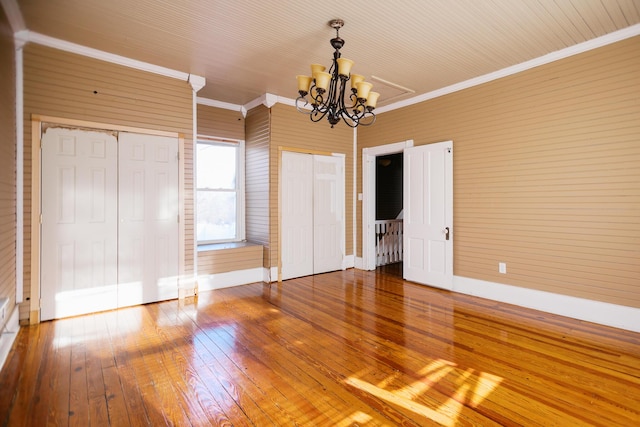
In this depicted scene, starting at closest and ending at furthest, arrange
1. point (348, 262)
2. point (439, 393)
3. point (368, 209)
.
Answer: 1. point (439, 393)
2. point (368, 209)
3. point (348, 262)

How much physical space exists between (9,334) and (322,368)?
2989 mm

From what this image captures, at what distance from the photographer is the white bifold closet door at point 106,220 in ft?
12.1

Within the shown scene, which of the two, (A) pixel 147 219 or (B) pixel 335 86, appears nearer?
(B) pixel 335 86

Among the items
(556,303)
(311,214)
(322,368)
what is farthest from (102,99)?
(556,303)

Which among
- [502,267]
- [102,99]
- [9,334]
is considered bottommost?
[9,334]

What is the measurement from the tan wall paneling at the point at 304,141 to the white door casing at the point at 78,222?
2.26m

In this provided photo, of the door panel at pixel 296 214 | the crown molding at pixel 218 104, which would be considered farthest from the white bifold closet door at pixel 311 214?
the crown molding at pixel 218 104

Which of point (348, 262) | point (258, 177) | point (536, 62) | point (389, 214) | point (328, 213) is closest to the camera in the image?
point (536, 62)

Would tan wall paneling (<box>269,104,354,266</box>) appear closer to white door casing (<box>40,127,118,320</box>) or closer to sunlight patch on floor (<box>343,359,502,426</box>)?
white door casing (<box>40,127,118,320</box>)

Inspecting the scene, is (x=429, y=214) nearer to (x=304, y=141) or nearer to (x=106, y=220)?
(x=304, y=141)

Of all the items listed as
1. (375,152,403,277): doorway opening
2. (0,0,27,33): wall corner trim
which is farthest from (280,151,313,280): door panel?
(0,0,27,33): wall corner trim

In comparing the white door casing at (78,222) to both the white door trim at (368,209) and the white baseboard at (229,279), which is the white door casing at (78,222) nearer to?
the white baseboard at (229,279)

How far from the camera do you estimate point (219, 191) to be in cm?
573

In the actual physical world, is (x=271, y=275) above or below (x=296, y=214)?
below
